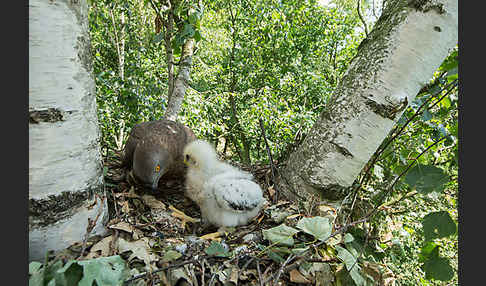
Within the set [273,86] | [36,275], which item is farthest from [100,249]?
[273,86]

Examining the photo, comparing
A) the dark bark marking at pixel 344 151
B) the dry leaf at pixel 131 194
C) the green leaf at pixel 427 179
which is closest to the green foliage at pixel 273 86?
the green leaf at pixel 427 179

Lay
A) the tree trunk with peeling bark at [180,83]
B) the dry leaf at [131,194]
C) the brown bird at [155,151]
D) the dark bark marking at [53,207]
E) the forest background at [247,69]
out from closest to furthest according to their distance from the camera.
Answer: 1. the dark bark marking at [53,207]
2. the dry leaf at [131,194]
3. the brown bird at [155,151]
4. the tree trunk with peeling bark at [180,83]
5. the forest background at [247,69]

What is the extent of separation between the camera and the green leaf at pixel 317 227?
52.9 inches

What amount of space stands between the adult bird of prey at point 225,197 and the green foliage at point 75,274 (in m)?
0.70

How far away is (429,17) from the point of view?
1.38 meters

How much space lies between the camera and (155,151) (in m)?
2.37

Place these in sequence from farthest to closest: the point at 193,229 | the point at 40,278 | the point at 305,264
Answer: the point at 193,229
the point at 305,264
the point at 40,278

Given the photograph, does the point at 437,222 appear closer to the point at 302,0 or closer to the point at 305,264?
the point at 305,264

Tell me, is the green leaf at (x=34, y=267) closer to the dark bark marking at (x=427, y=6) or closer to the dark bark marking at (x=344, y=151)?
the dark bark marking at (x=344, y=151)

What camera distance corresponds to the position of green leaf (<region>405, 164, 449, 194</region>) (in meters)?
1.14

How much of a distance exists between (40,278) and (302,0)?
915cm

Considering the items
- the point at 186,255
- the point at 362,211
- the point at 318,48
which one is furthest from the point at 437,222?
the point at 318,48

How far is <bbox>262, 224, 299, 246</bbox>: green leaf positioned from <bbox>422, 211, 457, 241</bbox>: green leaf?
600 millimetres

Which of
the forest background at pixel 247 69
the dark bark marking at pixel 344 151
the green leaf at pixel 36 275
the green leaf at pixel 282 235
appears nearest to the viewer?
the green leaf at pixel 36 275
